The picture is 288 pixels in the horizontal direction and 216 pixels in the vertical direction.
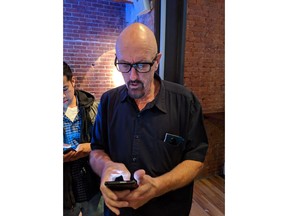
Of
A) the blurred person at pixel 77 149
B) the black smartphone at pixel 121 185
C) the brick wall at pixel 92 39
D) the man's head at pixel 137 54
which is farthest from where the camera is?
the brick wall at pixel 92 39

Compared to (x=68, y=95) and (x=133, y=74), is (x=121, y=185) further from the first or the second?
(x=68, y=95)

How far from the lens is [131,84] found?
94cm

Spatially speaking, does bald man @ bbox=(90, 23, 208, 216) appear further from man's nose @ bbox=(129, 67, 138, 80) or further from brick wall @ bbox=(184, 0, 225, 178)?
brick wall @ bbox=(184, 0, 225, 178)

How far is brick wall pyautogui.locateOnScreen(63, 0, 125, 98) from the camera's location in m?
3.66

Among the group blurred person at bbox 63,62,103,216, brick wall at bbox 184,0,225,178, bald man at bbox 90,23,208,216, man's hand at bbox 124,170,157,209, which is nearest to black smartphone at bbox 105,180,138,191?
man's hand at bbox 124,170,157,209

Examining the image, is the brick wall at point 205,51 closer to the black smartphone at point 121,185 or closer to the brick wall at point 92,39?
the brick wall at point 92,39

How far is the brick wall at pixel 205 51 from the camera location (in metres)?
2.63

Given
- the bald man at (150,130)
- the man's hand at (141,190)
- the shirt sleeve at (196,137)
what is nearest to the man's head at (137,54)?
the bald man at (150,130)

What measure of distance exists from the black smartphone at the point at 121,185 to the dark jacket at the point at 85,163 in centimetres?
51

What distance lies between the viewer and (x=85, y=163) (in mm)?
1183
